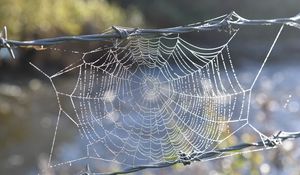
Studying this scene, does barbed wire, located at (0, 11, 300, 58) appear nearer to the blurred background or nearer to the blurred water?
the blurred background

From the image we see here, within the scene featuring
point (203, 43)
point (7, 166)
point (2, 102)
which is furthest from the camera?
point (203, 43)

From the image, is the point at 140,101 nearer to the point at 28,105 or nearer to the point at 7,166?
the point at 7,166

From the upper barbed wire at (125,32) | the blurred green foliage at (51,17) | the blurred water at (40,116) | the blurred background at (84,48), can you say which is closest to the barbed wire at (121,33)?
the upper barbed wire at (125,32)

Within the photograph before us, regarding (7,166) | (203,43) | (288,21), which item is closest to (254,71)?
(203,43)

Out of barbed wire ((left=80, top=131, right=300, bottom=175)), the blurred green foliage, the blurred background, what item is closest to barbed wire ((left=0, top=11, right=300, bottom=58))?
barbed wire ((left=80, top=131, right=300, bottom=175))

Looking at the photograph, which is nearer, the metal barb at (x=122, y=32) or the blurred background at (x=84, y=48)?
the metal barb at (x=122, y=32)

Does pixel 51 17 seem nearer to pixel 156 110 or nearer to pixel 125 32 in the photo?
pixel 156 110

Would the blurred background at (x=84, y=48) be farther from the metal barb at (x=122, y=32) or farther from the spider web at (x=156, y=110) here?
the metal barb at (x=122, y=32)
